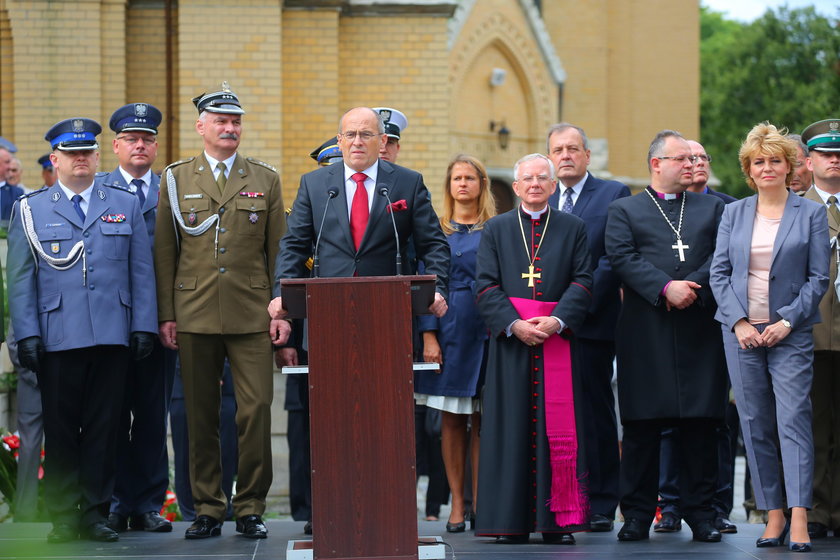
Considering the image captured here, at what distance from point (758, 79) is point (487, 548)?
121ft

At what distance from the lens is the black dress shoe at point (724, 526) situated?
23.4 feet

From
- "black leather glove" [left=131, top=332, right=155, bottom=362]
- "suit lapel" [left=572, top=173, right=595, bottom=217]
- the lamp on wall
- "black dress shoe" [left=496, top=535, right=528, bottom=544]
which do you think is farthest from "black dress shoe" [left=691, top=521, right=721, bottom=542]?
the lamp on wall

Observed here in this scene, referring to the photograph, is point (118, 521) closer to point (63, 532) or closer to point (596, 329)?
point (63, 532)

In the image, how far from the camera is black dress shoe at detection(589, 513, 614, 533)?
7.08m

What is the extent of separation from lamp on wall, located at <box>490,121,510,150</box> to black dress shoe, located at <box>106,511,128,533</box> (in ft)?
63.1

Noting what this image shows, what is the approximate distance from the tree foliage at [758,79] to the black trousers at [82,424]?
Result: 113 feet

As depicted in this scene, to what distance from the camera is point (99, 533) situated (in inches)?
259

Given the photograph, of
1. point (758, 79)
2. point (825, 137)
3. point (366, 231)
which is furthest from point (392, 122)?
point (758, 79)

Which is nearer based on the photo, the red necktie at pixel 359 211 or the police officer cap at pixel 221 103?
the red necktie at pixel 359 211

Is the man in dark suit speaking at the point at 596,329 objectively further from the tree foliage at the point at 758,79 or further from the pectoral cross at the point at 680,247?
the tree foliage at the point at 758,79

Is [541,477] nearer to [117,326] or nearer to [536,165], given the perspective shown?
[536,165]

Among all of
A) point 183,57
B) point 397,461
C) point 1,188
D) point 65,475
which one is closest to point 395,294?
point 397,461

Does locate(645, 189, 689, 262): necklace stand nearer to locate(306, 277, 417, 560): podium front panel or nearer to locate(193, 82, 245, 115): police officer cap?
locate(306, 277, 417, 560): podium front panel

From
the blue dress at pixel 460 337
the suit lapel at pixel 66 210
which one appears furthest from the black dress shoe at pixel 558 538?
the suit lapel at pixel 66 210
